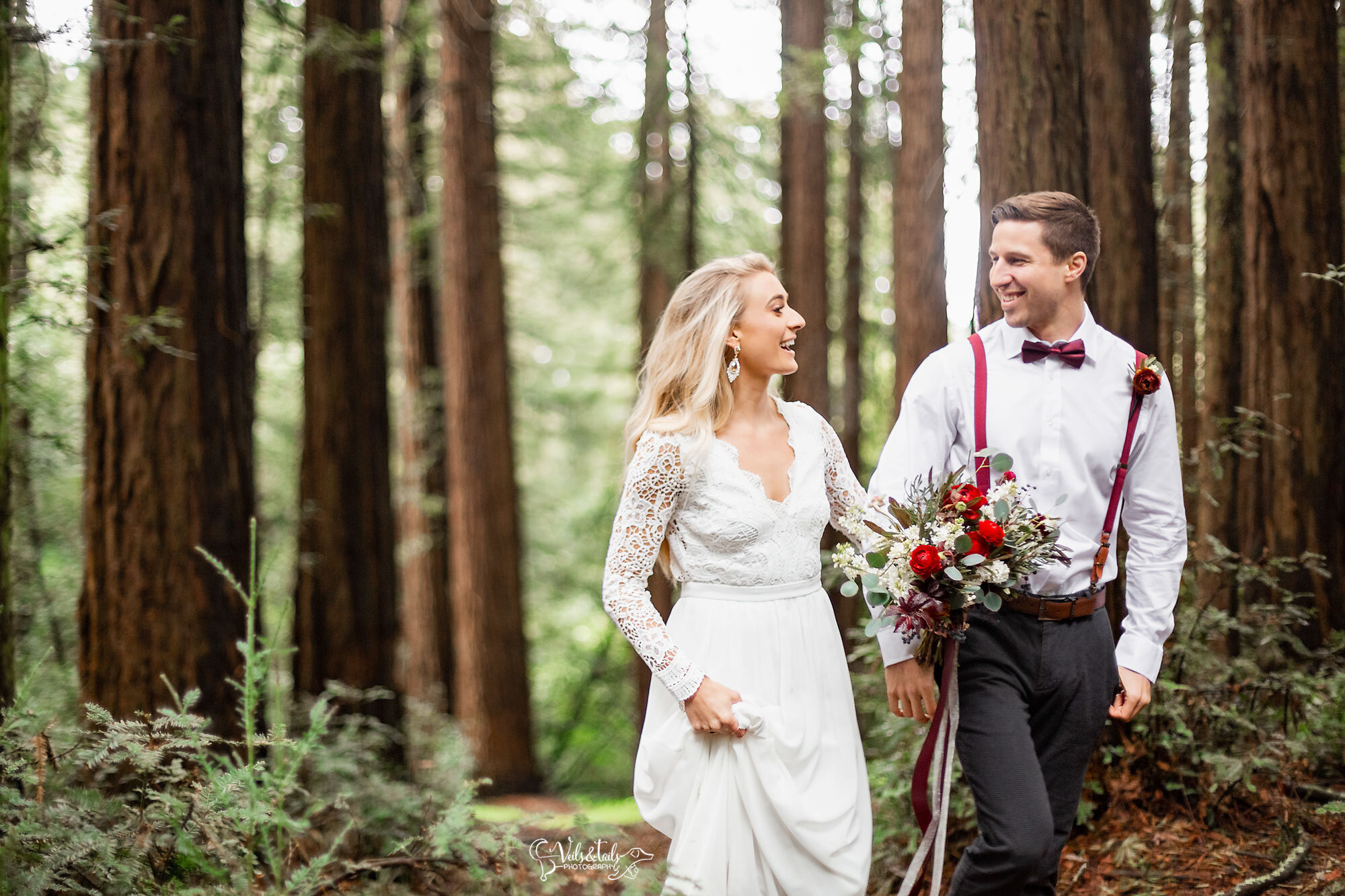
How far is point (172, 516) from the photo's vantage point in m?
5.26

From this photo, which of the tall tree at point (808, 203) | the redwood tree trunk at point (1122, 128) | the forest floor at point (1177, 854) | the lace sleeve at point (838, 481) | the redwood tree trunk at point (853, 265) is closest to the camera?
the lace sleeve at point (838, 481)

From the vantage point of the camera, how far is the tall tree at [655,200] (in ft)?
44.0

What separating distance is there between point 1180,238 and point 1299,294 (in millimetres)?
4702

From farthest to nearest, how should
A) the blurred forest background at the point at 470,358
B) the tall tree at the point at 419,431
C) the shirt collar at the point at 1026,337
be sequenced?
1. the tall tree at the point at 419,431
2. the blurred forest background at the point at 470,358
3. the shirt collar at the point at 1026,337

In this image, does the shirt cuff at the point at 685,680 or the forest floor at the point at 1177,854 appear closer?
the shirt cuff at the point at 685,680

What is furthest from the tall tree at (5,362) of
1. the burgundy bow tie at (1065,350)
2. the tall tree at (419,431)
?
the tall tree at (419,431)

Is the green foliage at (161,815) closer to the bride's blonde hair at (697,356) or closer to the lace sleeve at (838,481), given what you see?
the bride's blonde hair at (697,356)

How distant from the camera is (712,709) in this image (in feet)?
10.5

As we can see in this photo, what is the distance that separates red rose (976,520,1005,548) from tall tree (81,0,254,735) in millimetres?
3878

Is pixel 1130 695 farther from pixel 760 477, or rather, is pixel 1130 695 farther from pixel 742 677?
pixel 760 477

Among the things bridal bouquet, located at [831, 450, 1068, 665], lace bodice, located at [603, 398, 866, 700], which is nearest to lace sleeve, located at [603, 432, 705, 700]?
lace bodice, located at [603, 398, 866, 700]

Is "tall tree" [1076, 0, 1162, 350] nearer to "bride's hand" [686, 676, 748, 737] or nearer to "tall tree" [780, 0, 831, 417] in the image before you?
"bride's hand" [686, 676, 748, 737]

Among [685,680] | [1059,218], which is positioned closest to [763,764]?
[685,680]

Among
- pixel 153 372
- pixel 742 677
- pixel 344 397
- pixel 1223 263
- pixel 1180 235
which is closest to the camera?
pixel 742 677
